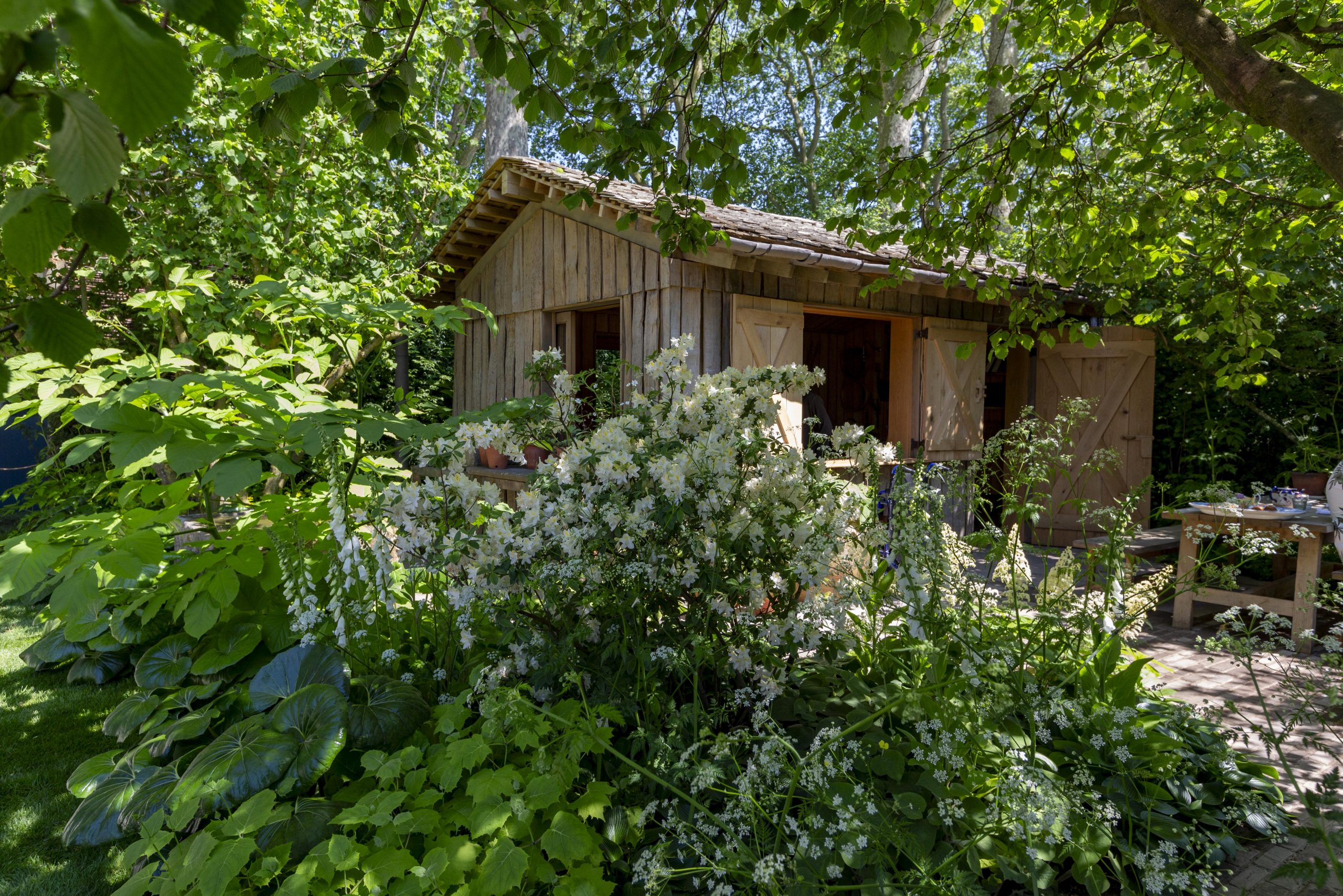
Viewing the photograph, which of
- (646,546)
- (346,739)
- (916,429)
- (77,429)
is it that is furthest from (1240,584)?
(77,429)

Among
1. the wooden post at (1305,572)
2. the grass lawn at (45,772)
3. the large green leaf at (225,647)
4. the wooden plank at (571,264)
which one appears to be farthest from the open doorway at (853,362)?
the large green leaf at (225,647)

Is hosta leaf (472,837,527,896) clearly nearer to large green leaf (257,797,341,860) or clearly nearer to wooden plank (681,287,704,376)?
large green leaf (257,797,341,860)

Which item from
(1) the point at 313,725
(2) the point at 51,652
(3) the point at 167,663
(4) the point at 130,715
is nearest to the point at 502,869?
(1) the point at 313,725

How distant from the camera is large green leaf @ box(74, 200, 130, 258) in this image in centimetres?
74

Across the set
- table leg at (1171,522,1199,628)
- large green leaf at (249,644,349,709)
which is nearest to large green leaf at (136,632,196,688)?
large green leaf at (249,644,349,709)

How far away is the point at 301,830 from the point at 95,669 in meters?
2.88

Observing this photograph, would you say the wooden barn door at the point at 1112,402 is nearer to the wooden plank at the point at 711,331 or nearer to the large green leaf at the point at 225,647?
the wooden plank at the point at 711,331

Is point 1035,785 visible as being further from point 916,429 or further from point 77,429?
point 77,429

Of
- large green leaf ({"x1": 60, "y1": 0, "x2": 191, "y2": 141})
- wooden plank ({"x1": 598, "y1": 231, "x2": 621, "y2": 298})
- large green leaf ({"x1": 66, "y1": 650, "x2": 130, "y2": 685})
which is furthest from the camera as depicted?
wooden plank ({"x1": 598, "y1": 231, "x2": 621, "y2": 298})

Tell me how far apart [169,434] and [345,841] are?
1.36 meters

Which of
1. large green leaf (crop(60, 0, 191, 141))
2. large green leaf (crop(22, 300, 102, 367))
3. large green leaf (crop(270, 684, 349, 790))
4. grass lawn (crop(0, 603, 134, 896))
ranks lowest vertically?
grass lawn (crop(0, 603, 134, 896))

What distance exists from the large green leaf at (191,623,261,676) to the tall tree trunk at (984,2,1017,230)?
3804mm

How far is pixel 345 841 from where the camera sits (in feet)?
5.07

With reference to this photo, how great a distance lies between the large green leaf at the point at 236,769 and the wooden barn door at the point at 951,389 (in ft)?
19.9
